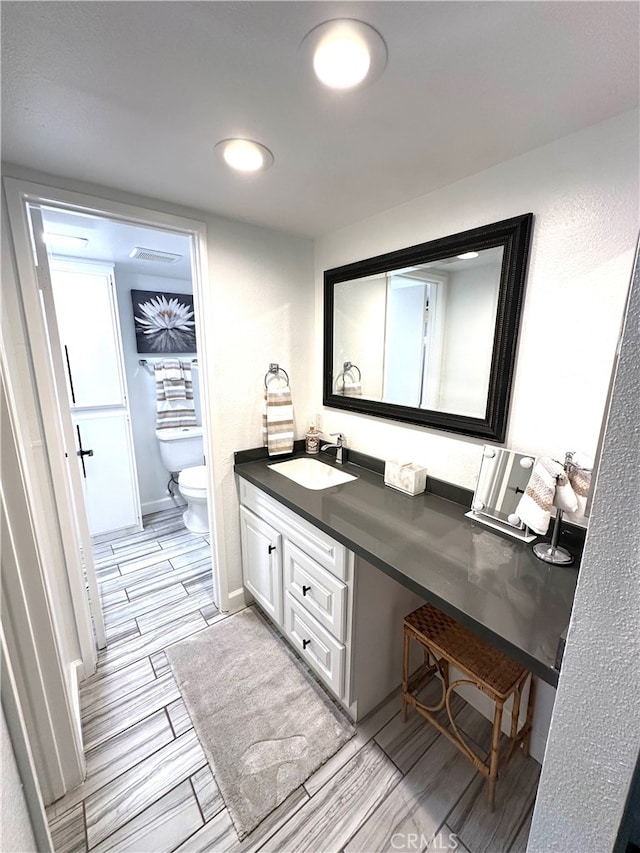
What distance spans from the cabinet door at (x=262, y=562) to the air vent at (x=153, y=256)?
187 centimetres

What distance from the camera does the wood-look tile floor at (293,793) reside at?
110 cm

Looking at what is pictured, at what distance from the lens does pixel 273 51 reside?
77 centimetres

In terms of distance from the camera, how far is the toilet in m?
2.86

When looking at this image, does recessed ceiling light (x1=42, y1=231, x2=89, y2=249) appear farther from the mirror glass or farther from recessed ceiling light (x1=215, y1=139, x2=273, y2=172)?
the mirror glass

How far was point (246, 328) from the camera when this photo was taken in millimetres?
1900

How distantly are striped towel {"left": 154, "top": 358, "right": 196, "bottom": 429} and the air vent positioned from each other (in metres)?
0.83

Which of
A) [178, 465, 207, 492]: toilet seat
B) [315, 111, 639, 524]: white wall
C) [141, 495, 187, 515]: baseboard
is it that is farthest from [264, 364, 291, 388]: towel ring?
[141, 495, 187, 515]: baseboard

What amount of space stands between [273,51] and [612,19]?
2.27 feet

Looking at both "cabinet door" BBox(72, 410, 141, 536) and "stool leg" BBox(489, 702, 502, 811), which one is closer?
"stool leg" BBox(489, 702, 502, 811)

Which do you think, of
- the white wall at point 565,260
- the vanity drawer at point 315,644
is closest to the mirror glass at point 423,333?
the white wall at point 565,260

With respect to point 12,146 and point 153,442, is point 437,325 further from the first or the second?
point 153,442

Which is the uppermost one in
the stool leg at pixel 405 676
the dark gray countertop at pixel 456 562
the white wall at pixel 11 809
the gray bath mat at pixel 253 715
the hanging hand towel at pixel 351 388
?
the hanging hand towel at pixel 351 388

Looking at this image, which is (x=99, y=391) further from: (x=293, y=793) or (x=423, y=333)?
(x=293, y=793)

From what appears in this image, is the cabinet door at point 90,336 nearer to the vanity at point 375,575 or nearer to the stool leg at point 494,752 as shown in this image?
the vanity at point 375,575
